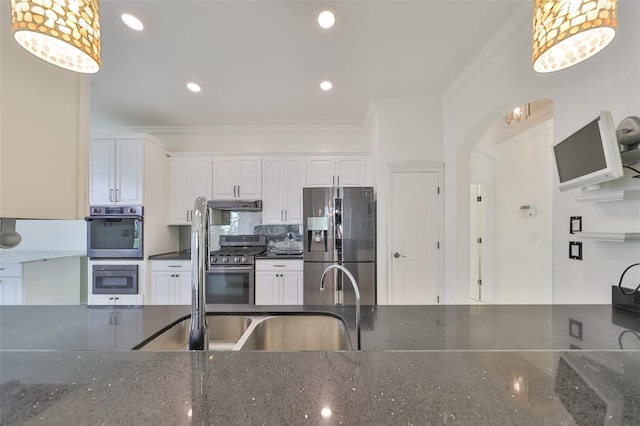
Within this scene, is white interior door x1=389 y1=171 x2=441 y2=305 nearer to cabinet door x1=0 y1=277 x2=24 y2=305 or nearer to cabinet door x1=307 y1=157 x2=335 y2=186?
cabinet door x1=307 y1=157 x2=335 y2=186

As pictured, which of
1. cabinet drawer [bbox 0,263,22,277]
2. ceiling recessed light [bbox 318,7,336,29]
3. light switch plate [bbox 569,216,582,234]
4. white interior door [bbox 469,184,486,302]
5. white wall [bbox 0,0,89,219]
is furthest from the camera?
white interior door [bbox 469,184,486,302]

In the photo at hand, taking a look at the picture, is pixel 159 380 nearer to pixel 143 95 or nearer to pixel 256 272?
pixel 256 272

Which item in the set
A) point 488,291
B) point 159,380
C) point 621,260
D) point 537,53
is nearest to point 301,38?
point 537,53

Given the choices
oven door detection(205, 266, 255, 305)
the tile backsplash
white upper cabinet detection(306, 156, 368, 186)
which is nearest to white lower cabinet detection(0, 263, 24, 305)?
the tile backsplash

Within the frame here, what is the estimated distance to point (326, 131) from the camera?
383 centimetres

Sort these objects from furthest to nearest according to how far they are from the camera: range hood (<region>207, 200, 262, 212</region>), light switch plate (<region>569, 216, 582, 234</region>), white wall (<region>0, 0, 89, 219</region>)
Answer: range hood (<region>207, 200, 262, 212</region>)
light switch plate (<region>569, 216, 582, 234</region>)
white wall (<region>0, 0, 89, 219</region>)

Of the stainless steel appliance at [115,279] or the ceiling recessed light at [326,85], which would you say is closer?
the ceiling recessed light at [326,85]

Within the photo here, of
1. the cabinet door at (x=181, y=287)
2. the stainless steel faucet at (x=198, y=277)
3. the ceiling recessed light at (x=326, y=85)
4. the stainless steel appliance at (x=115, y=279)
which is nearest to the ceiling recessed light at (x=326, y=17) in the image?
the ceiling recessed light at (x=326, y=85)

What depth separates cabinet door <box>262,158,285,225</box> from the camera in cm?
349

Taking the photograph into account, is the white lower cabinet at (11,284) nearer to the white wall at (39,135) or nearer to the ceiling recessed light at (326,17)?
the white wall at (39,135)

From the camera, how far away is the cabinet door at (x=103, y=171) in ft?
9.84

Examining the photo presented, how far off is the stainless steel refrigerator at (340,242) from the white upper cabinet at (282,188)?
0.47m

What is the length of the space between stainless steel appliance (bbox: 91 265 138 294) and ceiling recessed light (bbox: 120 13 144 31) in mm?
2416

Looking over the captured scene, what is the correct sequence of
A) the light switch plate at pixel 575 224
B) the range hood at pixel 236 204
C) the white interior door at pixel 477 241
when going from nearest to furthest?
the light switch plate at pixel 575 224 < the range hood at pixel 236 204 < the white interior door at pixel 477 241
